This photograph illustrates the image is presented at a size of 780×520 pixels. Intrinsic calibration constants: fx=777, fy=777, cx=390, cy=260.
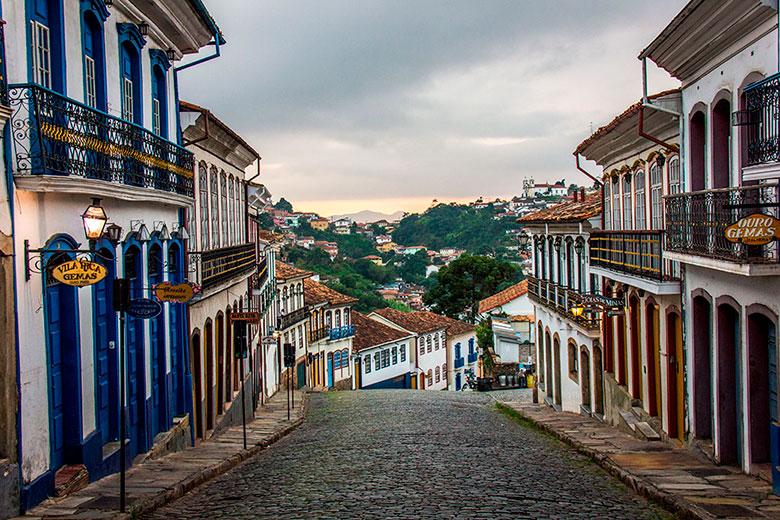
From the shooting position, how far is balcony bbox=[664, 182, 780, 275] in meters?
8.77

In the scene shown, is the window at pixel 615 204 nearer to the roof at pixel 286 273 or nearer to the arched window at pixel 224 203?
the arched window at pixel 224 203

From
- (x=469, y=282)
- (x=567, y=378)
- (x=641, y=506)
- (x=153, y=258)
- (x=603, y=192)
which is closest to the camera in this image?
(x=641, y=506)

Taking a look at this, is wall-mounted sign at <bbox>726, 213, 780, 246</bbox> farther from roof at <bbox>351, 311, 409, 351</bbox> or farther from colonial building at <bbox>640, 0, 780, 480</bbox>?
roof at <bbox>351, 311, 409, 351</bbox>

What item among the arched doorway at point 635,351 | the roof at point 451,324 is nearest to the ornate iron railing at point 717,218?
the arched doorway at point 635,351

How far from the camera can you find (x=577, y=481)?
1077 cm

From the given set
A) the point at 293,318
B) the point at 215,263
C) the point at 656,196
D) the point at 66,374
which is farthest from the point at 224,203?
the point at 293,318

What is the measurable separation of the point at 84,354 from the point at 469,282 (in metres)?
59.0

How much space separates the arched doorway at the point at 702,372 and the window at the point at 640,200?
4.24 metres

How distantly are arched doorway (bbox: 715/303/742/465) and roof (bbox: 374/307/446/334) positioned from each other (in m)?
45.4

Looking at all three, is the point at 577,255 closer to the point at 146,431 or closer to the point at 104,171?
the point at 146,431

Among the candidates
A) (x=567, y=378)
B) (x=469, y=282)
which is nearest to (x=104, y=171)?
(x=567, y=378)

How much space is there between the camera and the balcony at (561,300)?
19.9 m

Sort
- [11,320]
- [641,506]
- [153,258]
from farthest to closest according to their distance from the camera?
[153,258] → [641,506] → [11,320]

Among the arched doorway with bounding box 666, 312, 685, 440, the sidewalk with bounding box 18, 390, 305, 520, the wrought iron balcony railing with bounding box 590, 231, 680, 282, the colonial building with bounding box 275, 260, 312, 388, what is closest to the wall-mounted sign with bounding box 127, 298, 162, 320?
the sidewalk with bounding box 18, 390, 305, 520
